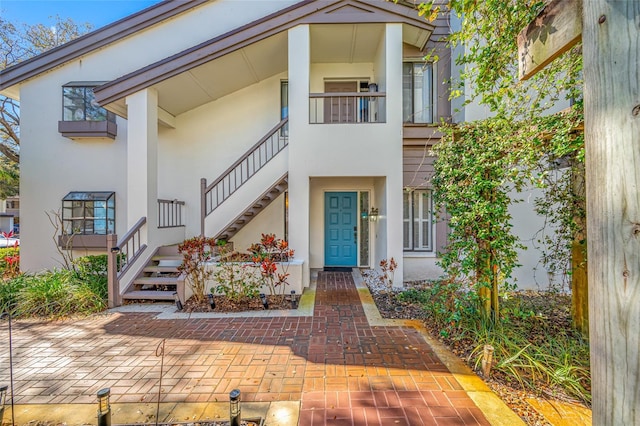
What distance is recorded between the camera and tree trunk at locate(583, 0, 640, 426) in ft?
3.65

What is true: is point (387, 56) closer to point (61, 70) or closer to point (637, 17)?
point (637, 17)

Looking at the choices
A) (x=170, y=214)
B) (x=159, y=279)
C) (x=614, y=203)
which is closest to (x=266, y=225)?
(x=170, y=214)

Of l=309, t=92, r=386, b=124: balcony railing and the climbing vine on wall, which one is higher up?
l=309, t=92, r=386, b=124: balcony railing

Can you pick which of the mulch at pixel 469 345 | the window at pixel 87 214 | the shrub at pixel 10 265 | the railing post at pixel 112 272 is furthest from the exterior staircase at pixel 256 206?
the shrub at pixel 10 265

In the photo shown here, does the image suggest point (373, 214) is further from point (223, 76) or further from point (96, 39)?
point (96, 39)

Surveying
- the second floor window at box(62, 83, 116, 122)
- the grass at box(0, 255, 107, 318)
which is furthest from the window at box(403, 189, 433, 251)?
the second floor window at box(62, 83, 116, 122)

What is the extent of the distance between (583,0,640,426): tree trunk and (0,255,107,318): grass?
6.91 m

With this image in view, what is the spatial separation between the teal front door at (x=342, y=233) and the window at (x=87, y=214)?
600 cm

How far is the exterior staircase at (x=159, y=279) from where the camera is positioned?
19.5 feet

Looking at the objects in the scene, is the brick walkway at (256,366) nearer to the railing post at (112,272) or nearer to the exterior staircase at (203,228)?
the railing post at (112,272)

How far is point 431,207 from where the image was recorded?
25.5 ft

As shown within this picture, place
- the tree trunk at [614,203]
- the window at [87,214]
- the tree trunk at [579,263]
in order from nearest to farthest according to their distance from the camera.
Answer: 1. the tree trunk at [614,203]
2. the tree trunk at [579,263]
3. the window at [87,214]

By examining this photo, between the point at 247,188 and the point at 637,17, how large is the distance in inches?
265

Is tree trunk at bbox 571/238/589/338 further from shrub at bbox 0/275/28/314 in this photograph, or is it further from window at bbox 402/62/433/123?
shrub at bbox 0/275/28/314
